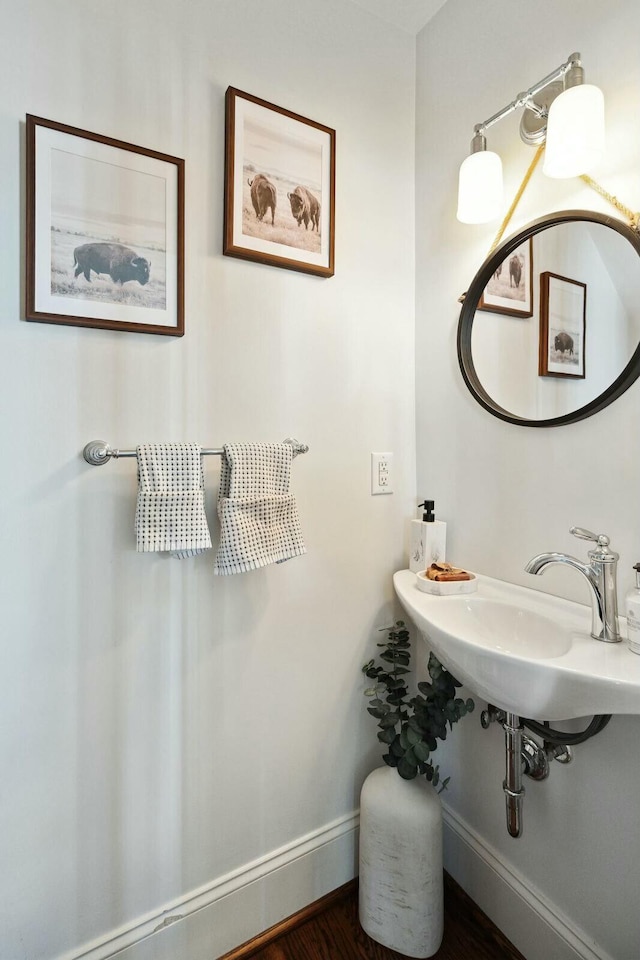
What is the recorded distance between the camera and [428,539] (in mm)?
1323

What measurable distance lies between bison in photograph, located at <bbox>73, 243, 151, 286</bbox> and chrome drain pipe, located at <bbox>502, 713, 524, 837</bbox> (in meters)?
1.26

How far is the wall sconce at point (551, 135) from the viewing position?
0.90m

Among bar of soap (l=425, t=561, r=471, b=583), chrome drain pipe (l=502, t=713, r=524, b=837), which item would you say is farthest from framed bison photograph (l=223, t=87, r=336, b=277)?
chrome drain pipe (l=502, t=713, r=524, b=837)

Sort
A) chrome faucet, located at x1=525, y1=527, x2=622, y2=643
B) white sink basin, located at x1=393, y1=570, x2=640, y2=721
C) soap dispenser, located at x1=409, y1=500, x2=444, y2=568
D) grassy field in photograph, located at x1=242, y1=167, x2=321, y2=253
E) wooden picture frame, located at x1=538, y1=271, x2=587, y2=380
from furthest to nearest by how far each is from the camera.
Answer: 1. soap dispenser, located at x1=409, y1=500, x2=444, y2=568
2. grassy field in photograph, located at x1=242, y1=167, x2=321, y2=253
3. wooden picture frame, located at x1=538, y1=271, x2=587, y2=380
4. chrome faucet, located at x1=525, y1=527, x2=622, y2=643
5. white sink basin, located at x1=393, y1=570, x2=640, y2=721

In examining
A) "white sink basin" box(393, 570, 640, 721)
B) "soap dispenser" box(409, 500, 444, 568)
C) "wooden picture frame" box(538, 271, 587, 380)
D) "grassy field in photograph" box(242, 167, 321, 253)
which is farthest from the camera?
"soap dispenser" box(409, 500, 444, 568)

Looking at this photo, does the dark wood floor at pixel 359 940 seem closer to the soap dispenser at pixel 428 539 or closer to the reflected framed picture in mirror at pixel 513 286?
the soap dispenser at pixel 428 539

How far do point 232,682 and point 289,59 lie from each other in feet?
5.17

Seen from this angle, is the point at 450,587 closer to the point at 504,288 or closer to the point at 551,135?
the point at 504,288

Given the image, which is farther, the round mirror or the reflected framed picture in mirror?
the reflected framed picture in mirror

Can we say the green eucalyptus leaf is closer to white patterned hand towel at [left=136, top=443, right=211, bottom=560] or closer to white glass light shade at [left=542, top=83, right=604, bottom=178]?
white patterned hand towel at [left=136, top=443, right=211, bottom=560]

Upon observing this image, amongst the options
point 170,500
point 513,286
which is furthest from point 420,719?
point 513,286

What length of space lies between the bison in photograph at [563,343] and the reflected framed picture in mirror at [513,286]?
Result: 100 mm

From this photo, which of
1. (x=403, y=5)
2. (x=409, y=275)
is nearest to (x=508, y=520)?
(x=409, y=275)

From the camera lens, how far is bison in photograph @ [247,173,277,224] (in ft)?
3.82
